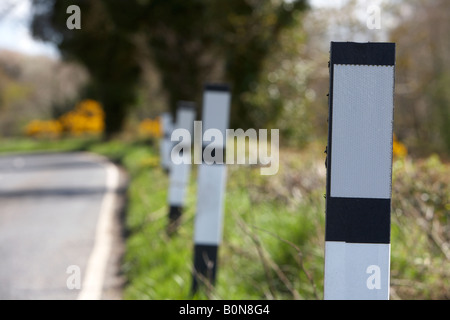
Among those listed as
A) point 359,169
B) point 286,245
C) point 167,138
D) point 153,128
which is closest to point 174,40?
point 153,128

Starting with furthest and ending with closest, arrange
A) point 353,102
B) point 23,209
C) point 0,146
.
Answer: point 0,146
point 23,209
point 353,102

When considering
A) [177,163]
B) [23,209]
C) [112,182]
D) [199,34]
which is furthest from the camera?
[199,34]

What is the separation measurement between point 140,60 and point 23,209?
14.8 meters

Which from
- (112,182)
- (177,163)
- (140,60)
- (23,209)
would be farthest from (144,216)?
(140,60)

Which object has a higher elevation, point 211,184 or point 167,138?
point 167,138

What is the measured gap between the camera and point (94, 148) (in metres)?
24.1

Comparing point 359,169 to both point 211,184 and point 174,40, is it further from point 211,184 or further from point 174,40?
point 174,40

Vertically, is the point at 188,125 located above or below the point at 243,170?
above

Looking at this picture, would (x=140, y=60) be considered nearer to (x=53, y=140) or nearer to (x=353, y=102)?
(x=53, y=140)

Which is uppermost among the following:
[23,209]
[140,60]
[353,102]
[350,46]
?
[140,60]

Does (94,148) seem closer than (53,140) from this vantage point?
Yes

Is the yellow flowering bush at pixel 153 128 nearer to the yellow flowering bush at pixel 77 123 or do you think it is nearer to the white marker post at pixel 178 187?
the yellow flowering bush at pixel 77 123

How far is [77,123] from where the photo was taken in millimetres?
29750

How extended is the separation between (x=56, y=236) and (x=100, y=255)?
1.21 meters
